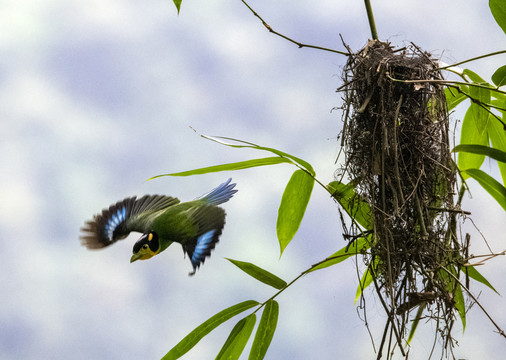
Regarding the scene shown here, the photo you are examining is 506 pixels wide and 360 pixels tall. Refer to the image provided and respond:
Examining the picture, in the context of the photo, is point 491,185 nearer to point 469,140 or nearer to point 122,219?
point 469,140

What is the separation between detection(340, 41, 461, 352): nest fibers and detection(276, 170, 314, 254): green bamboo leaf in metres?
0.16

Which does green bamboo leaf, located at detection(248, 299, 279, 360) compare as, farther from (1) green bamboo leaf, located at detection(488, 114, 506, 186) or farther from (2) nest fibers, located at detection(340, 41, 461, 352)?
(1) green bamboo leaf, located at detection(488, 114, 506, 186)

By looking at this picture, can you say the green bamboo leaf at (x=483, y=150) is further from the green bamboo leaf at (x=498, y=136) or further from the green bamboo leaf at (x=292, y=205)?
the green bamboo leaf at (x=292, y=205)

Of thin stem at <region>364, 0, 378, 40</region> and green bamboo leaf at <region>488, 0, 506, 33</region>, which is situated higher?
green bamboo leaf at <region>488, 0, 506, 33</region>

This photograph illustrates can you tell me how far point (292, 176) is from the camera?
5.22 feet

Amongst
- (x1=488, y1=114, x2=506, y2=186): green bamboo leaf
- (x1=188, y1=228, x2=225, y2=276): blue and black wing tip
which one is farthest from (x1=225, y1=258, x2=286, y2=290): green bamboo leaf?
(x1=488, y1=114, x2=506, y2=186): green bamboo leaf

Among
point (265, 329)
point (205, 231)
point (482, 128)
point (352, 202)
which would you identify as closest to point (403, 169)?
point (352, 202)

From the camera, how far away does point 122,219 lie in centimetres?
209

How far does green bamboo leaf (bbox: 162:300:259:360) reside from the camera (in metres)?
1.52

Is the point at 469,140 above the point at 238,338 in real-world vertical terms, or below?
above

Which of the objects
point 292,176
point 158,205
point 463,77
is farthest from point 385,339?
point 158,205

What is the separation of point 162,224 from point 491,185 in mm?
1014

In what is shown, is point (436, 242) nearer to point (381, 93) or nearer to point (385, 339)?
point (385, 339)

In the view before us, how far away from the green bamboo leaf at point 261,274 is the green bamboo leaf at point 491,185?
55 cm
